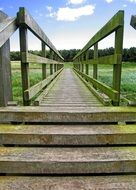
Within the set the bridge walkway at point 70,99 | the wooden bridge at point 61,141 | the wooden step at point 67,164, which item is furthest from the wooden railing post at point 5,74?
the bridge walkway at point 70,99

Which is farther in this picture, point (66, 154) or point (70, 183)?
point (66, 154)

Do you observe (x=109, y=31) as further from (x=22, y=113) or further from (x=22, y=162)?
(x=22, y=162)

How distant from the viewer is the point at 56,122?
2910mm

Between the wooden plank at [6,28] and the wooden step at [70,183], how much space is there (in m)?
1.12

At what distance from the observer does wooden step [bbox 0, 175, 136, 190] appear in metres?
2.11

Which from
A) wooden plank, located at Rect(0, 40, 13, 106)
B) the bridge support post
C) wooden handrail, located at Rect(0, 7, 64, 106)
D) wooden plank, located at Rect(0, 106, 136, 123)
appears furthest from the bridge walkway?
wooden plank, located at Rect(0, 106, 136, 123)

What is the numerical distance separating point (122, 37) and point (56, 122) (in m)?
1.23

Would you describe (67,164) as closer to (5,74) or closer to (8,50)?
(5,74)

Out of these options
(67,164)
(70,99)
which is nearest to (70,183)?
(67,164)

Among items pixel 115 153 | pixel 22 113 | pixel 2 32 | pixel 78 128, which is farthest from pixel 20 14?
pixel 115 153

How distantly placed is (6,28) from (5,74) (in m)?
0.54

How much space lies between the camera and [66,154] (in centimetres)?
241

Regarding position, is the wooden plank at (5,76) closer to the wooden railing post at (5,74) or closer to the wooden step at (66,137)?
the wooden railing post at (5,74)

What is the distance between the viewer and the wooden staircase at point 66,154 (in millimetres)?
2199
